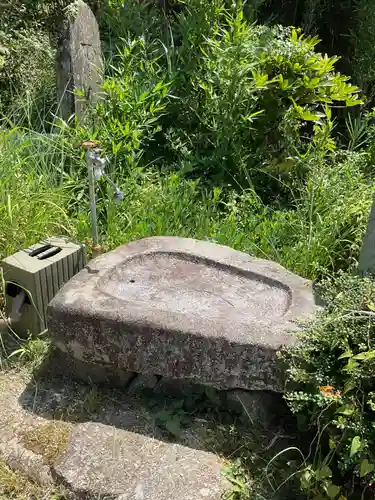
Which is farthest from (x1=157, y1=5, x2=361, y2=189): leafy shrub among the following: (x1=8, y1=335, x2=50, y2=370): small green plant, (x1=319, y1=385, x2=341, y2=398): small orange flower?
(x1=319, y1=385, x2=341, y2=398): small orange flower

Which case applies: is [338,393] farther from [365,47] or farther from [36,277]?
[365,47]

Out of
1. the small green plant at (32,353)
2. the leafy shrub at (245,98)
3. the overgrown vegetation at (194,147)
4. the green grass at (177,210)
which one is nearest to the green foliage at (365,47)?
the overgrown vegetation at (194,147)

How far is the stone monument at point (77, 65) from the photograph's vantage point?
4391 millimetres

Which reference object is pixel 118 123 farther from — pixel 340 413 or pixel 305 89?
pixel 340 413

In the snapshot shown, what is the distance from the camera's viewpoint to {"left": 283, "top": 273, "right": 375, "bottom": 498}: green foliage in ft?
7.12

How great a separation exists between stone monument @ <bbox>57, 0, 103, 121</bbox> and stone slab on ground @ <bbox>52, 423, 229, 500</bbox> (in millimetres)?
2617

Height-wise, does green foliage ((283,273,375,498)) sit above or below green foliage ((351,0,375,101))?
below

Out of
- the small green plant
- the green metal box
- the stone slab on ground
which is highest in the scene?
the green metal box

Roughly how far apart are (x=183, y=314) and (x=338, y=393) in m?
0.76

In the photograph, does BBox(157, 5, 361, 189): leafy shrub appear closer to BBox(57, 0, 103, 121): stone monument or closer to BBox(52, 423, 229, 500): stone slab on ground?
BBox(57, 0, 103, 121): stone monument

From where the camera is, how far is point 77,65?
4.42 meters

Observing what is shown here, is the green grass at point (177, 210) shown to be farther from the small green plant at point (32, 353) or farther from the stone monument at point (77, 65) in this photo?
the small green plant at point (32, 353)

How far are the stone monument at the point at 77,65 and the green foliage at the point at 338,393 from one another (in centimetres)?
274

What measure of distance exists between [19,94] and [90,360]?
2.95 metres
